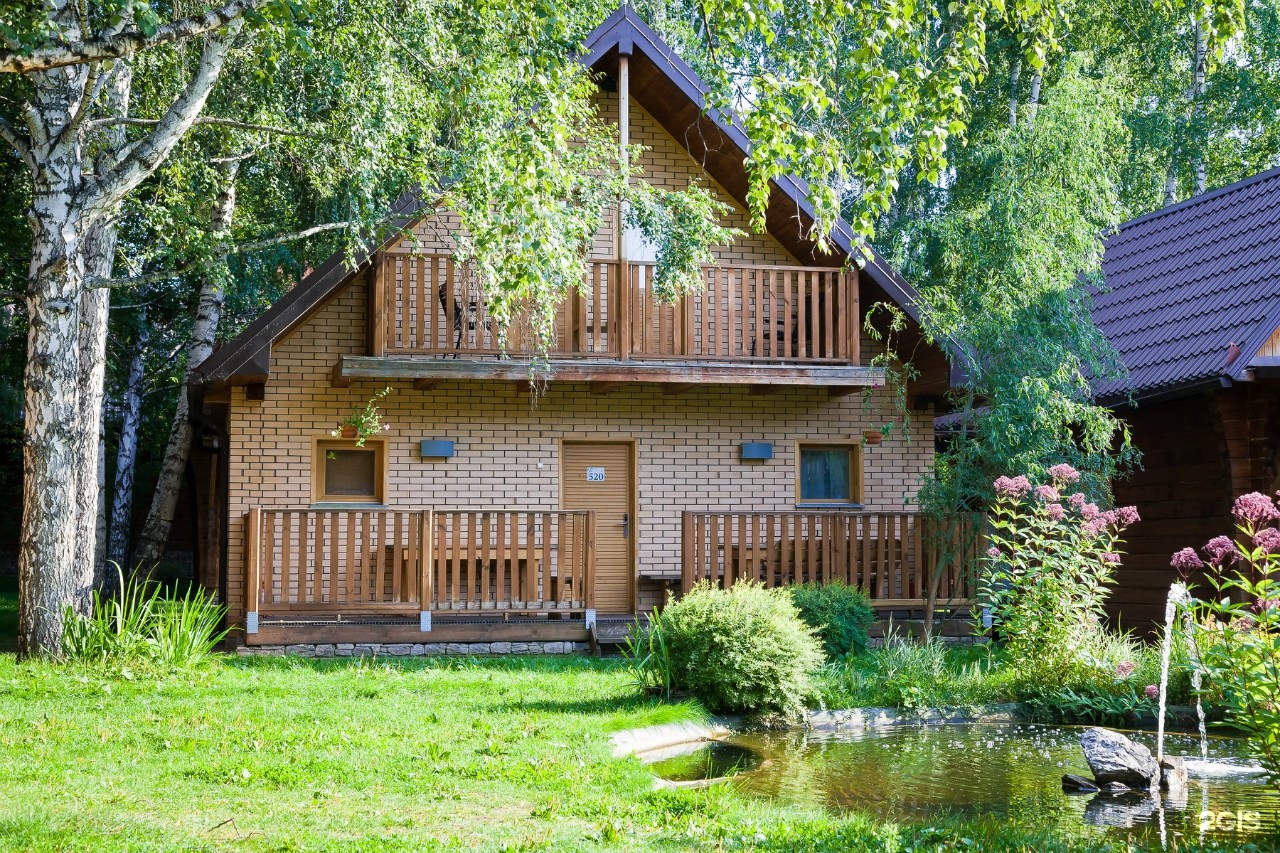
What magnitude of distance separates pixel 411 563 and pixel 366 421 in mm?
1852

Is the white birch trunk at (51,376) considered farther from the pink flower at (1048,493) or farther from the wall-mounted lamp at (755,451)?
the pink flower at (1048,493)

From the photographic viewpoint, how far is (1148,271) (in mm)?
16344

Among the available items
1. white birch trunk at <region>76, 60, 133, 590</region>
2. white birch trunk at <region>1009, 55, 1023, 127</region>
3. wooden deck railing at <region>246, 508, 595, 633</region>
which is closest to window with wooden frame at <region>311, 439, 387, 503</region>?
wooden deck railing at <region>246, 508, 595, 633</region>

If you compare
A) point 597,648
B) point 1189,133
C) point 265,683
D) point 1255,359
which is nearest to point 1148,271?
point 1255,359

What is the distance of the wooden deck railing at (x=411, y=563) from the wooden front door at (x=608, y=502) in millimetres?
1484

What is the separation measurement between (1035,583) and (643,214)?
5.86m

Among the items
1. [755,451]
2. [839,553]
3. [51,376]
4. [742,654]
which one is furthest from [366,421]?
[742,654]

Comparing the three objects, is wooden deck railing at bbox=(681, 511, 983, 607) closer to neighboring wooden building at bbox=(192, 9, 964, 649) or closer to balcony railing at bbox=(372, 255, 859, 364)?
neighboring wooden building at bbox=(192, 9, 964, 649)

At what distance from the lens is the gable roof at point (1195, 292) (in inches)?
513

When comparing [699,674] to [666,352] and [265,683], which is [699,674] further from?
[666,352]

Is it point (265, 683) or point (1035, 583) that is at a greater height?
point (1035, 583)

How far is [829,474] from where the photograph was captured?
15758 mm

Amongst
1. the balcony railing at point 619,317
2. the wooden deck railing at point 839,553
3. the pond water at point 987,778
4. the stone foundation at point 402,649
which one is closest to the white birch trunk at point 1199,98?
the balcony railing at point 619,317

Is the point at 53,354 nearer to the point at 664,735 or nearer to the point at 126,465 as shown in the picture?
the point at 664,735
